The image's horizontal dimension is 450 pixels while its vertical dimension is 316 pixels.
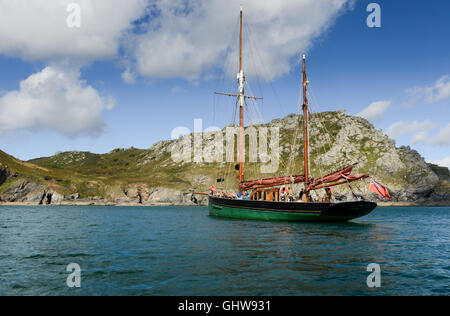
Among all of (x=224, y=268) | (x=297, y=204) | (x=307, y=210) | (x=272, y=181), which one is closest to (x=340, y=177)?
(x=307, y=210)

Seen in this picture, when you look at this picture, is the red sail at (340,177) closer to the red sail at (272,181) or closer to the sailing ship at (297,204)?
the sailing ship at (297,204)

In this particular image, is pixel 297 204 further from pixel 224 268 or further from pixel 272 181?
pixel 224 268

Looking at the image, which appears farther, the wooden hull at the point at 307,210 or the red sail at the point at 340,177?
the red sail at the point at 340,177

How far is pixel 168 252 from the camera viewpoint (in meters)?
20.2

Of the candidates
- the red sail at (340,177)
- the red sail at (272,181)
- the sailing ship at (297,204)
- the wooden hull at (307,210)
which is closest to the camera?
the wooden hull at (307,210)

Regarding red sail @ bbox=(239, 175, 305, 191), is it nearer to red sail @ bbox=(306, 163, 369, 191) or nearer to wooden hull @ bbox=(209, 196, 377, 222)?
red sail @ bbox=(306, 163, 369, 191)

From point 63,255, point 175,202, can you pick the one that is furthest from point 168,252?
point 175,202

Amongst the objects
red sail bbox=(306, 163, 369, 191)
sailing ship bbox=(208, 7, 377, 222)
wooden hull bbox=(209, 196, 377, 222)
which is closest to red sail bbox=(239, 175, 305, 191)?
sailing ship bbox=(208, 7, 377, 222)

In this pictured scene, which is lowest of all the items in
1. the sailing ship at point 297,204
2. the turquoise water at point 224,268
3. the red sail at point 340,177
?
the turquoise water at point 224,268

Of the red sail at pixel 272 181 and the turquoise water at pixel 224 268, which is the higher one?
the red sail at pixel 272 181

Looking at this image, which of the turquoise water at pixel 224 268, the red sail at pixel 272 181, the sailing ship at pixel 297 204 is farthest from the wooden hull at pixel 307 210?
the turquoise water at pixel 224 268

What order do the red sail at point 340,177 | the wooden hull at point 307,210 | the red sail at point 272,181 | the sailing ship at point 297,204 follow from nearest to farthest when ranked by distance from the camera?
1. the wooden hull at point 307,210
2. the sailing ship at point 297,204
3. the red sail at point 340,177
4. the red sail at point 272,181
